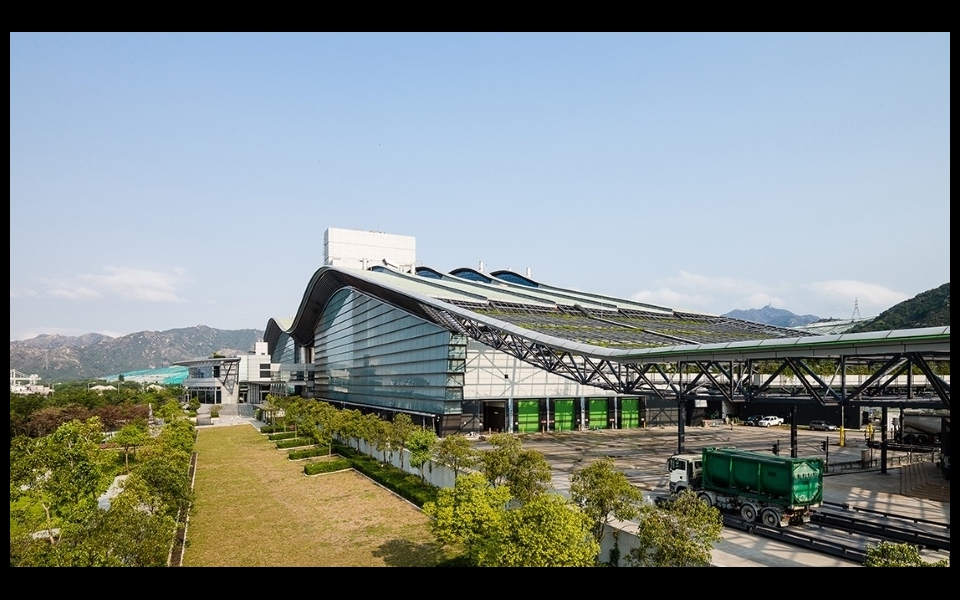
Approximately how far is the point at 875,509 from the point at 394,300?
1932 inches

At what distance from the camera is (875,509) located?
96.1 feet

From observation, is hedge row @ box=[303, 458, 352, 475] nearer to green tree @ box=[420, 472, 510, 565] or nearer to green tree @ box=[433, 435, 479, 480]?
green tree @ box=[433, 435, 479, 480]

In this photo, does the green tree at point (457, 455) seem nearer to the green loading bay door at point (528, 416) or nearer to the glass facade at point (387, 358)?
the glass facade at point (387, 358)

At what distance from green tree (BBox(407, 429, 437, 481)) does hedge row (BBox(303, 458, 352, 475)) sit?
8.33 meters

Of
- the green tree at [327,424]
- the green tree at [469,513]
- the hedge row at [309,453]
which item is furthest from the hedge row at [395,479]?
the green tree at [469,513]

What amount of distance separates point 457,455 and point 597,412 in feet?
131

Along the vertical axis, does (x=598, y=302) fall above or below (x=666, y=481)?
above

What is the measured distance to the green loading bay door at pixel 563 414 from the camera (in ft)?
217

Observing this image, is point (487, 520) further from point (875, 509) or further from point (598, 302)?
point (598, 302)

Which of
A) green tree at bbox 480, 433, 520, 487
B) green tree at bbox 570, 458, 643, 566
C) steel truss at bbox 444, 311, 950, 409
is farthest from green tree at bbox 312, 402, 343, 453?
green tree at bbox 570, 458, 643, 566
